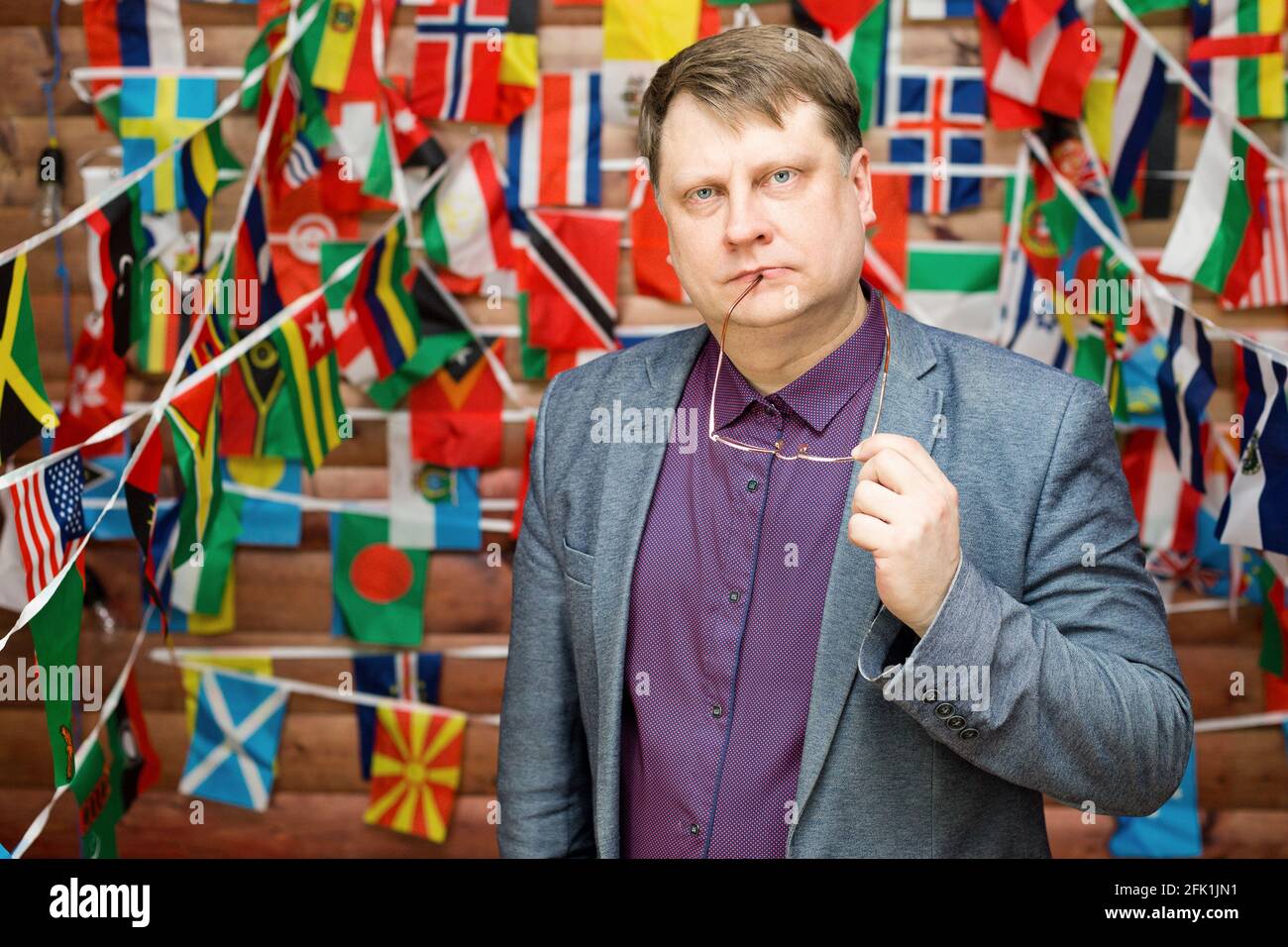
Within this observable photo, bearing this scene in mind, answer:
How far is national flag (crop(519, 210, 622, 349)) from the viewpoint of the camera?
3.07 meters

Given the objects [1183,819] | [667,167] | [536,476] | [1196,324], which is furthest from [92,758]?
[1183,819]

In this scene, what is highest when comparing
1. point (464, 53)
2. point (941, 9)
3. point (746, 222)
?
point (941, 9)

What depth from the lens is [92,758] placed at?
219 centimetres

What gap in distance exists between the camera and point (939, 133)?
9.92 ft

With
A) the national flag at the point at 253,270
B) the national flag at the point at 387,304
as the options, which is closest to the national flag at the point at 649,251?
the national flag at the point at 387,304

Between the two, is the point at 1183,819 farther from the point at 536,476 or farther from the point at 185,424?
the point at 185,424

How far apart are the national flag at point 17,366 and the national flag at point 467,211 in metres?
1.26

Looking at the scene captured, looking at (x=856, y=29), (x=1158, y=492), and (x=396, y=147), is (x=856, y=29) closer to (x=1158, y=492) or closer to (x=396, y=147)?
(x=396, y=147)

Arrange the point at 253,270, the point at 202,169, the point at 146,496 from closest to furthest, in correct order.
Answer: the point at 146,496
the point at 202,169
the point at 253,270

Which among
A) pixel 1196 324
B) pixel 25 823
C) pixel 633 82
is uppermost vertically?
pixel 633 82

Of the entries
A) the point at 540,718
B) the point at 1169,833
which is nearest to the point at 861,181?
the point at 540,718

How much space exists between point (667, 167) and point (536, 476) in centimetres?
51

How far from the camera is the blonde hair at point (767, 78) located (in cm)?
151

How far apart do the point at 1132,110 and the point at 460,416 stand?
1.83m
